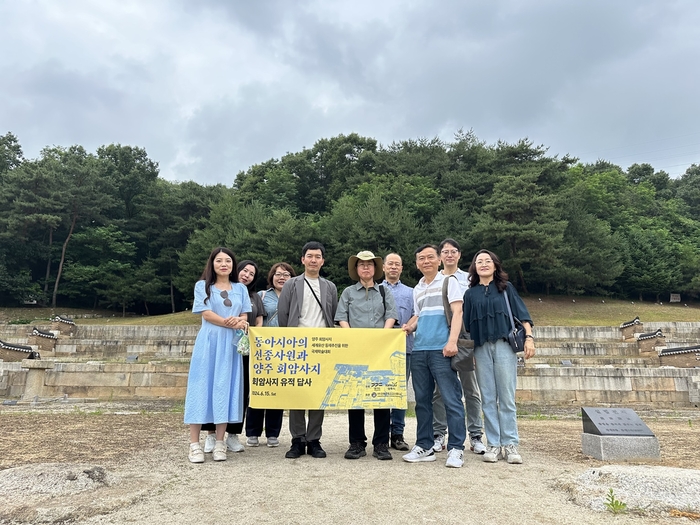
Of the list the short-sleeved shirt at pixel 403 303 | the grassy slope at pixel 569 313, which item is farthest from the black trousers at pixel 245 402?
the grassy slope at pixel 569 313

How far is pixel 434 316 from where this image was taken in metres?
4.21

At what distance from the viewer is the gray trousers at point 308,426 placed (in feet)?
14.0

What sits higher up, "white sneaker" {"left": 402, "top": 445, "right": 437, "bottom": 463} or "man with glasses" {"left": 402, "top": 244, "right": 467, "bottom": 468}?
"man with glasses" {"left": 402, "top": 244, "right": 467, "bottom": 468}

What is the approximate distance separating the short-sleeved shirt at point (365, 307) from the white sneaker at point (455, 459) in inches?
51.3

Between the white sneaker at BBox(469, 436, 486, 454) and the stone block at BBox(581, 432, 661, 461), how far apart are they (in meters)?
1.04

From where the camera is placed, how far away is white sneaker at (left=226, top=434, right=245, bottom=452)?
452 cm

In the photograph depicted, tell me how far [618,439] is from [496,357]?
1366mm

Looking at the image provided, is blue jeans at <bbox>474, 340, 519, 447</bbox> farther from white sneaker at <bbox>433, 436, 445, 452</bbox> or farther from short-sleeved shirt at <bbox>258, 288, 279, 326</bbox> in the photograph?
short-sleeved shirt at <bbox>258, 288, 279, 326</bbox>

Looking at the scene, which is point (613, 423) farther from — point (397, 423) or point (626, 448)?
point (397, 423)

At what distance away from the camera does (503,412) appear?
4.12 metres

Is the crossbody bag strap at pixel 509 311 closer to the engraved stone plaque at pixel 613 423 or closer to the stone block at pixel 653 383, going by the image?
the engraved stone plaque at pixel 613 423

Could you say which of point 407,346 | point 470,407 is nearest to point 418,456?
point 470,407

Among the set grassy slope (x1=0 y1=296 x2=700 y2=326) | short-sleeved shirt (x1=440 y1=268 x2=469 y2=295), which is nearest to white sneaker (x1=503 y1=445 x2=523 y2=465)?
short-sleeved shirt (x1=440 y1=268 x2=469 y2=295)

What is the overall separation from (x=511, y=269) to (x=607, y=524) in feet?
96.0
